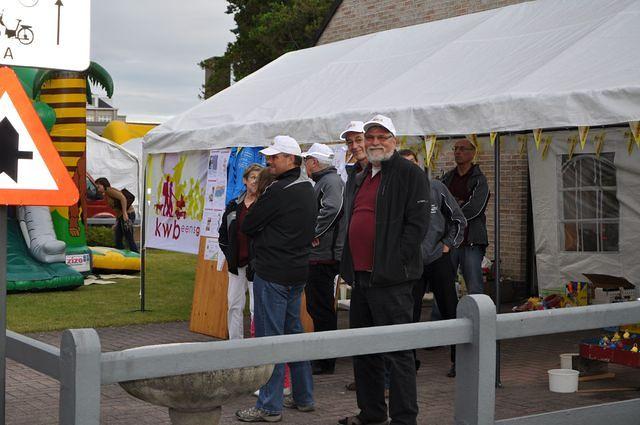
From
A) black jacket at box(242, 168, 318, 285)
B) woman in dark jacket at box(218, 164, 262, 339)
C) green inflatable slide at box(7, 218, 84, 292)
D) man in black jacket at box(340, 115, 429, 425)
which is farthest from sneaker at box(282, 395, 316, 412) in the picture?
green inflatable slide at box(7, 218, 84, 292)

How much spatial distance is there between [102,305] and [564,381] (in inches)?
298

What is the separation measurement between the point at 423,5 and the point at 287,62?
4.06 m

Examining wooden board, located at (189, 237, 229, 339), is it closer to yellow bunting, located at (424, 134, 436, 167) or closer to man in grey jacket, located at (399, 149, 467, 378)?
man in grey jacket, located at (399, 149, 467, 378)

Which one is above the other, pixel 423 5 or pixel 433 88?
pixel 423 5

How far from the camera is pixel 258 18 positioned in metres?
35.6

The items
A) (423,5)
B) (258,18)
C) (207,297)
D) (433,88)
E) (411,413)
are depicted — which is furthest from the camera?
(258,18)

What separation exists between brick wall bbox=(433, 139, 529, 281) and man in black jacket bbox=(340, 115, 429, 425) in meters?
Result: 7.98

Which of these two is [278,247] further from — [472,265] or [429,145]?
[472,265]

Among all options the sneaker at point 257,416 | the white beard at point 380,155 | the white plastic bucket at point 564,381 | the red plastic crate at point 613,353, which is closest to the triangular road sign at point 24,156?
the white beard at point 380,155

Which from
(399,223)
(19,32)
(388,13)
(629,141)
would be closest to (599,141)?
(629,141)

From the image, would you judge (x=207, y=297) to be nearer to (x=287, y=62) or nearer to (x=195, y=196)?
(x=195, y=196)

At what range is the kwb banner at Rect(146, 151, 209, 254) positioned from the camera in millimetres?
11242

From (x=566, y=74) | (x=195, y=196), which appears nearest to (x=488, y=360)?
(x=566, y=74)

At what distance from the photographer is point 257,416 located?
6738mm
